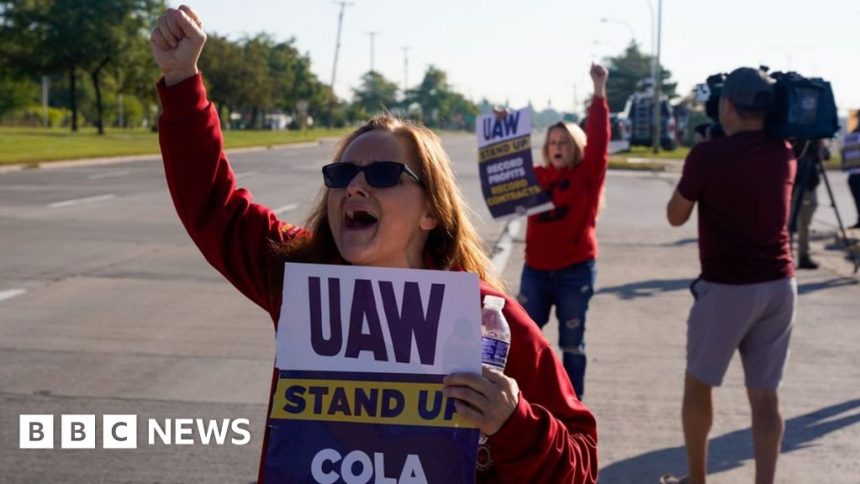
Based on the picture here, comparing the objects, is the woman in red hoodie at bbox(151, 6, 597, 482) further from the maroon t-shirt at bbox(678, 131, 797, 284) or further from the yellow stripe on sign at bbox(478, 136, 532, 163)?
the yellow stripe on sign at bbox(478, 136, 532, 163)

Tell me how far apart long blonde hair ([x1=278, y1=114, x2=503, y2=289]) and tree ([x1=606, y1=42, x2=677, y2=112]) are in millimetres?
95303

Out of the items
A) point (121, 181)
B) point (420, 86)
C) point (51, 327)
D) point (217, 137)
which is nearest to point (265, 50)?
point (420, 86)

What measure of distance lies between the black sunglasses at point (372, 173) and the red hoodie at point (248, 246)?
0.34m

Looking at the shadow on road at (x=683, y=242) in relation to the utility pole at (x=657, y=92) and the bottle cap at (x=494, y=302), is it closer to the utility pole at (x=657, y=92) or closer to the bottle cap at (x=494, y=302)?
the bottle cap at (x=494, y=302)

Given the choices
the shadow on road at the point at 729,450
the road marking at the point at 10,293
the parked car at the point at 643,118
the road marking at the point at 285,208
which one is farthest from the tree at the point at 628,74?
the shadow on road at the point at 729,450

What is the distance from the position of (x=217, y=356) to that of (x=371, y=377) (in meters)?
5.97

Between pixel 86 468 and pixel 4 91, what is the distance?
8410cm

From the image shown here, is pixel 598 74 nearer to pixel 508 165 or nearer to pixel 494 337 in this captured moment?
pixel 508 165

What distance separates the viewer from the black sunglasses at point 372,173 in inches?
105

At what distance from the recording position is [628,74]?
100500mm

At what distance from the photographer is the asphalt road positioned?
597 cm

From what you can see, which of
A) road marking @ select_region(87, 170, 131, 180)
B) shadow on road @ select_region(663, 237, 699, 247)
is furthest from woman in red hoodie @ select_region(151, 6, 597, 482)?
road marking @ select_region(87, 170, 131, 180)

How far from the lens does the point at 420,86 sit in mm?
133125

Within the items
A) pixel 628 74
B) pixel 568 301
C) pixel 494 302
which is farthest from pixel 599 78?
pixel 628 74
